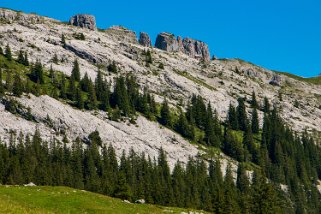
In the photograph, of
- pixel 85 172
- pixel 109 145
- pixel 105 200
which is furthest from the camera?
pixel 109 145

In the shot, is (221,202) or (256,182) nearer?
(221,202)

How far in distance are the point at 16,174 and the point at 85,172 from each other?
1424 inches

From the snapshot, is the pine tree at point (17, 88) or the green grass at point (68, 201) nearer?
the green grass at point (68, 201)

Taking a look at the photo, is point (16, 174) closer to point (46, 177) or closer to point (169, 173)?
point (46, 177)

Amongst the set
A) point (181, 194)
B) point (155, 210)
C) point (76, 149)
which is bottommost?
point (155, 210)

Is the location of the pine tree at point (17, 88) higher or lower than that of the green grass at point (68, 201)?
higher

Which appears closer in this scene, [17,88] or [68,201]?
[68,201]

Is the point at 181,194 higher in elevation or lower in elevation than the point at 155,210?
higher

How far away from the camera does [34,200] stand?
46594 mm

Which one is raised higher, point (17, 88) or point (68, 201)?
point (17, 88)

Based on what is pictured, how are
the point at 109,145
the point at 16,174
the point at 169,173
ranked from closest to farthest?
the point at 16,174 → the point at 169,173 → the point at 109,145

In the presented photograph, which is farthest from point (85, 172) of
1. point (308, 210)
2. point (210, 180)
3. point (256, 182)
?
point (308, 210)

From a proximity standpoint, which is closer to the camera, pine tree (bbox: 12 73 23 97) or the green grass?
the green grass

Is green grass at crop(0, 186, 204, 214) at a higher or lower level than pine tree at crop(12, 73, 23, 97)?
lower
